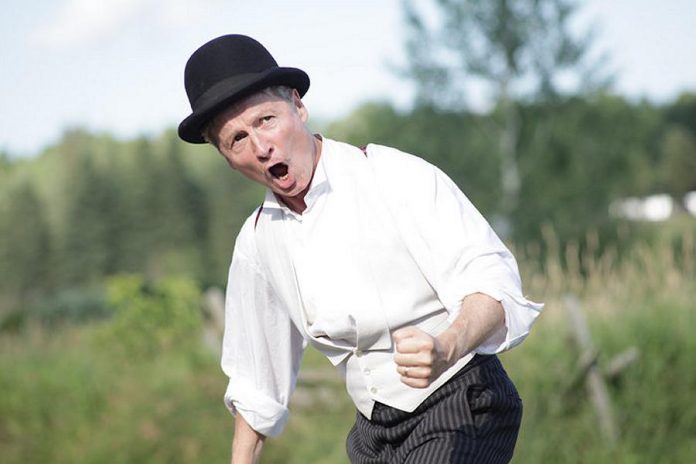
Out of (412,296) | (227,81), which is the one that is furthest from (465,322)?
(227,81)

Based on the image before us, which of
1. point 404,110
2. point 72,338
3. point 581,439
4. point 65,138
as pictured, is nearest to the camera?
point 581,439

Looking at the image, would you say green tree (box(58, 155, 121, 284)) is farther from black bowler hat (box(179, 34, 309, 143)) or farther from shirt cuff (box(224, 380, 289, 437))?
black bowler hat (box(179, 34, 309, 143))

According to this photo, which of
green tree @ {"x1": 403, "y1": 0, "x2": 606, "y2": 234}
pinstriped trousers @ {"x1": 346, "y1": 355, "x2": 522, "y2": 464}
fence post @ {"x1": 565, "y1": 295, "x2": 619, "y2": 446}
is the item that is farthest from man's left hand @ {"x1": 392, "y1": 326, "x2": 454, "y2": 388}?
green tree @ {"x1": 403, "y1": 0, "x2": 606, "y2": 234}

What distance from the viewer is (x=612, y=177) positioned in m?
26.5

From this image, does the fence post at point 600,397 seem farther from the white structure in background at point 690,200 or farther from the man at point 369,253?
the white structure in background at point 690,200

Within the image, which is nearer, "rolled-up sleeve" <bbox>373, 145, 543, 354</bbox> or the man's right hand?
"rolled-up sleeve" <bbox>373, 145, 543, 354</bbox>

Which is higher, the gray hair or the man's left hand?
the gray hair

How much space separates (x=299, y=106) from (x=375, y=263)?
49 cm

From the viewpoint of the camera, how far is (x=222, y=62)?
2.61m

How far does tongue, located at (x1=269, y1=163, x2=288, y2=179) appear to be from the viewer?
2625mm

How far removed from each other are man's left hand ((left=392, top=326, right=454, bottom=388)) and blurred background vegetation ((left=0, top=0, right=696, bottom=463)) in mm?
6579

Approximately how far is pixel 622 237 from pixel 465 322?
14.7m

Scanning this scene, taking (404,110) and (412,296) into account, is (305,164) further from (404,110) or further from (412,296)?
(404,110)

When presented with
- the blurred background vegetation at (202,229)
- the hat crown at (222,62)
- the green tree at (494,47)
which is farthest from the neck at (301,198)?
the green tree at (494,47)
